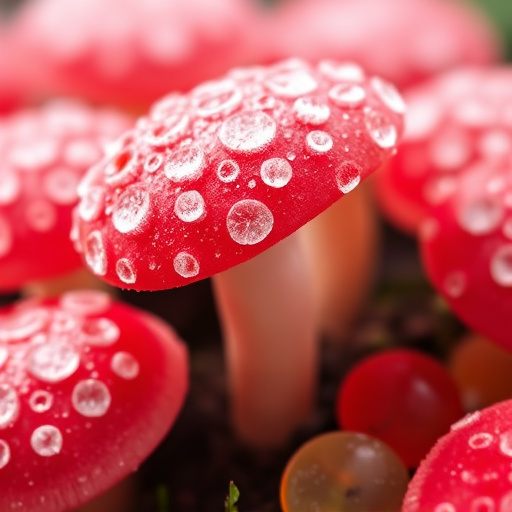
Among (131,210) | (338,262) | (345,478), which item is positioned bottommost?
(338,262)

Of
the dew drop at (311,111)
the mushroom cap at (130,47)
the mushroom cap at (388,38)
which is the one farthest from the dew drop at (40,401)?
the mushroom cap at (388,38)

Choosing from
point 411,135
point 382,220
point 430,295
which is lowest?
point 382,220

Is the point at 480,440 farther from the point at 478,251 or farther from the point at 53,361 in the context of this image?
the point at 53,361

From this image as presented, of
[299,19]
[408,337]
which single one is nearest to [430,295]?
[408,337]

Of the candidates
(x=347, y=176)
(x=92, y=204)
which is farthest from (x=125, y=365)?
(x=347, y=176)

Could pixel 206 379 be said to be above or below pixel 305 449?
below

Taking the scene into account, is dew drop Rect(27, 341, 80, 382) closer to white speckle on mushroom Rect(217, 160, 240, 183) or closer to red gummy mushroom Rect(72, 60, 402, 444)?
red gummy mushroom Rect(72, 60, 402, 444)

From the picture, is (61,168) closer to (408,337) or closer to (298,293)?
(298,293)
